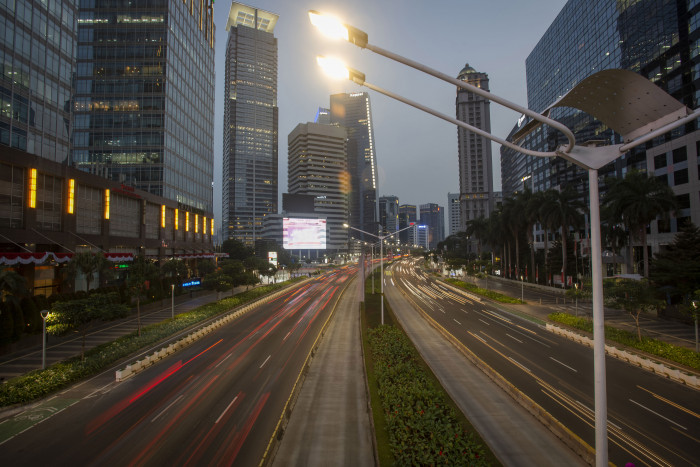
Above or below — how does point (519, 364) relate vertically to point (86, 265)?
below

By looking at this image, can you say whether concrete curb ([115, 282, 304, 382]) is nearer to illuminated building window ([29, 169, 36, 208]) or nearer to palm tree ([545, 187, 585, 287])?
illuminated building window ([29, 169, 36, 208])

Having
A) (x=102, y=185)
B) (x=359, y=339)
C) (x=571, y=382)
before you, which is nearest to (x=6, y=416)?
(x=359, y=339)

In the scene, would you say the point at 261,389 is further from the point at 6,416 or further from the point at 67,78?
the point at 67,78

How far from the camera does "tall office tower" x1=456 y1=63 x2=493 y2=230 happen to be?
164m

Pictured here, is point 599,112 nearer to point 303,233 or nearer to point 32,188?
point 32,188

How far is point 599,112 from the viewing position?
717cm

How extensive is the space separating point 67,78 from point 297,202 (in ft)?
343

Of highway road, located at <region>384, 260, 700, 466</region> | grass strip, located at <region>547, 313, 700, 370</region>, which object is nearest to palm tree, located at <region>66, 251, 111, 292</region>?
highway road, located at <region>384, 260, 700, 466</region>

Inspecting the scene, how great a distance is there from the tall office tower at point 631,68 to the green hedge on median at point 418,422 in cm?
2736

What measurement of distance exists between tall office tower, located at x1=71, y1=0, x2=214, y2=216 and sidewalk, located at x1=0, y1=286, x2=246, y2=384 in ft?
121

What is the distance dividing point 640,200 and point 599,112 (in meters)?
45.0

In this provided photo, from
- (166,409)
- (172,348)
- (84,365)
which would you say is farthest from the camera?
(172,348)

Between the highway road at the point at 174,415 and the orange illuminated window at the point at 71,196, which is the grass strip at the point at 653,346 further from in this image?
the orange illuminated window at the point at 71,196

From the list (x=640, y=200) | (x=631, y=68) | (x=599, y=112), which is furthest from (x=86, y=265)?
(x=631, y=68)
